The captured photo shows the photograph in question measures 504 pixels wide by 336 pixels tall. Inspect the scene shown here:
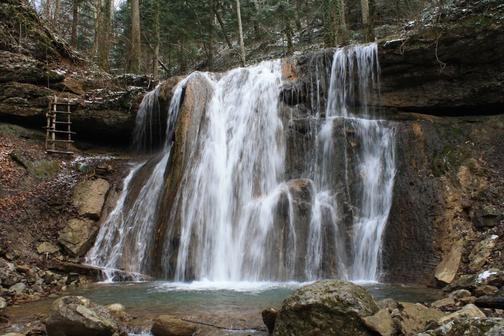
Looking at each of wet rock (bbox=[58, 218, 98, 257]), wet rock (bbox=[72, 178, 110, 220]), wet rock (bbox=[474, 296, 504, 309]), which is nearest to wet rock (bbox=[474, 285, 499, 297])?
wet rock (bbox=[474, 296, 504, 309])

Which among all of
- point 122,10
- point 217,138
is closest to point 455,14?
point 217,138

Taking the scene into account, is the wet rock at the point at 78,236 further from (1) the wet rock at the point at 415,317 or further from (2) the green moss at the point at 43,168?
(1) the wet rock at the point at 415,317

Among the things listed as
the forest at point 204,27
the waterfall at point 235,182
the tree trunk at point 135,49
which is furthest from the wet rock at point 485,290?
the tree trunk at point 135,49

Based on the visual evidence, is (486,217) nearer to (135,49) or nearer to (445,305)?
(445,305)

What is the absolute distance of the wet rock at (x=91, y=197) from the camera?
1161 centimetres

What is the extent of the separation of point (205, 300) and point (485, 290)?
408 centimetres

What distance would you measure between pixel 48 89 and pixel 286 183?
887 cm

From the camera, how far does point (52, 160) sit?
12.9 meters

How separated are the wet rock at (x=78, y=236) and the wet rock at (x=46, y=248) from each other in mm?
223

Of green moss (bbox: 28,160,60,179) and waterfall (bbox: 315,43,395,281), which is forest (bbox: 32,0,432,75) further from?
green moss (bbox: 28,160,60,179)

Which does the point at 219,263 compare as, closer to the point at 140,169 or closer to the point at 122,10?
the point at 140,169

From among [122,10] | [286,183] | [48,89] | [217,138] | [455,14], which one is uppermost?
[122,10]

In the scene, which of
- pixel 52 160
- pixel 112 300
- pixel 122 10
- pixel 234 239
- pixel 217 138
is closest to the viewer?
pixel 112 300

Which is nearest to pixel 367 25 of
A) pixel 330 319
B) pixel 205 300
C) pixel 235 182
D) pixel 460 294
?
pixel 235 182
